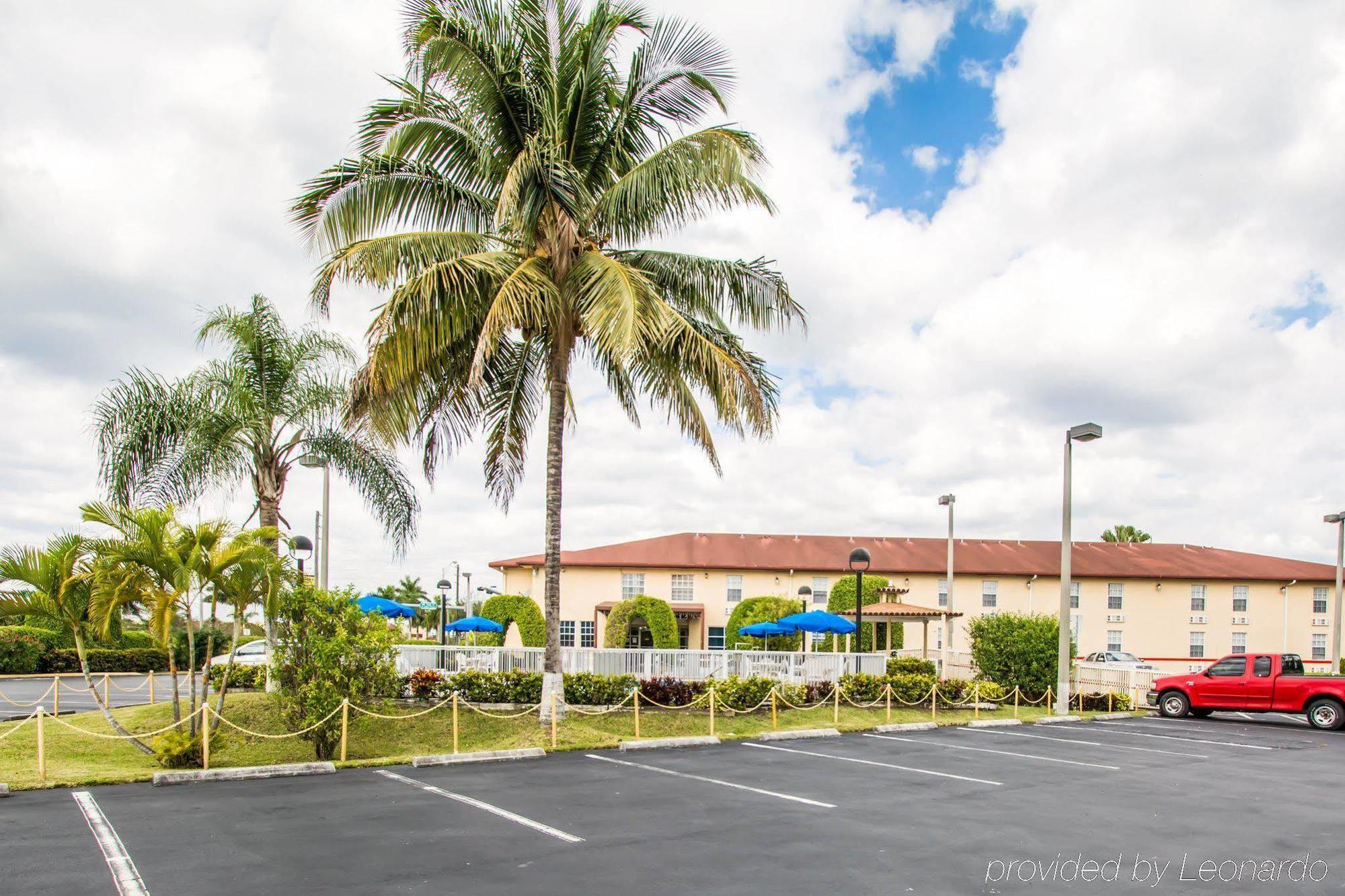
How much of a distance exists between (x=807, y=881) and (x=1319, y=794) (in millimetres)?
8718

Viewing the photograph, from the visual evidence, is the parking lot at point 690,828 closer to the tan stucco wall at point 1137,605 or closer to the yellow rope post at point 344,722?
the yellow rope post at point 344,722

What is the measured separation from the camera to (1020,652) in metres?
25.1

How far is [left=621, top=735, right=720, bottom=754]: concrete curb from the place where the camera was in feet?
50.8

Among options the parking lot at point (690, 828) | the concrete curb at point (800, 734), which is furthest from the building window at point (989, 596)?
the parking lot at point (690, 828)

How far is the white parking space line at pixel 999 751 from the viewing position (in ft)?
47.8

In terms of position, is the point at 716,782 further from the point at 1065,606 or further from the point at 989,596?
the point at 989,596

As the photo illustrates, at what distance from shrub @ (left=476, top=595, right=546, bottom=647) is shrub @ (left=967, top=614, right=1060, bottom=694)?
17.5 metres

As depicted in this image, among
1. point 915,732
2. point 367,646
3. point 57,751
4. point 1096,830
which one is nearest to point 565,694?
point 367,646

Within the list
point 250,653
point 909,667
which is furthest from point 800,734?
point 250,653

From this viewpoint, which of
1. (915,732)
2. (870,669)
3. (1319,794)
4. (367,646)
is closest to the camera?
→ (1319,794)

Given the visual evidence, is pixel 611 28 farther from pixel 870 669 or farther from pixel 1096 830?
pixel 870 669

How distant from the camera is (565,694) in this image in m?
19.3

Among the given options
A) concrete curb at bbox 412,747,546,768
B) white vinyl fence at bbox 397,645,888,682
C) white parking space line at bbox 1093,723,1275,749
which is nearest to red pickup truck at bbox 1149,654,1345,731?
white parking space line at bbox 1093,723,1275,749

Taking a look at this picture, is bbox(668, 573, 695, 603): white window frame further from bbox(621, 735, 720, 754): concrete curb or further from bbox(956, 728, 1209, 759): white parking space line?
bbox(621, 735, 720, 754): concrete curb
